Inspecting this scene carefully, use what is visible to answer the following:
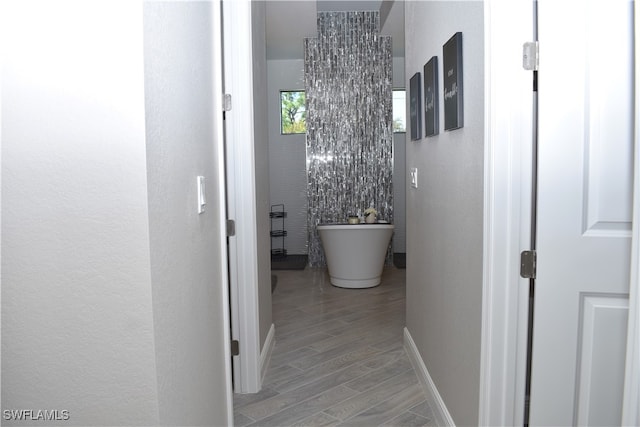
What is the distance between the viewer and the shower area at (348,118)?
675 centimetres

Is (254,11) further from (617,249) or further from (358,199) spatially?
(358,199)

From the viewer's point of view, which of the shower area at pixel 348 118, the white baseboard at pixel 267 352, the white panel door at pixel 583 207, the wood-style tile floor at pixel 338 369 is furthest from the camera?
the shower area at pixel 348 118

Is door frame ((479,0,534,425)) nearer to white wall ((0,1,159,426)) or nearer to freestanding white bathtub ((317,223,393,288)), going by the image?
white wall ((0,1,159,426))

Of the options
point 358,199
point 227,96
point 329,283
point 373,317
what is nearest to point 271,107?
point 358,199

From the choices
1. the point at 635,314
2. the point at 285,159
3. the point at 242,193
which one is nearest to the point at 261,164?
the point at 242,193

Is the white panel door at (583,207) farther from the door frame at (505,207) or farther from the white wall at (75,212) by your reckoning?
the white wall at (75,212)

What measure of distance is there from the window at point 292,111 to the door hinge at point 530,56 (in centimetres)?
583

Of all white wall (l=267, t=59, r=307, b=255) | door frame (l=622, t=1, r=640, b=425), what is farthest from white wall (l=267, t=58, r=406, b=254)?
door frame (l=622, t=1, r=640, b=425)

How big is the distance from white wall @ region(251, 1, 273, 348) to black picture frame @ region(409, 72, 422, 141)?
3.03 ft

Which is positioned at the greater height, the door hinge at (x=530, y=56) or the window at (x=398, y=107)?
the window at (x=398, y=107)

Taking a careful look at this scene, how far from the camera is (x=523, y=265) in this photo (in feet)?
6.07

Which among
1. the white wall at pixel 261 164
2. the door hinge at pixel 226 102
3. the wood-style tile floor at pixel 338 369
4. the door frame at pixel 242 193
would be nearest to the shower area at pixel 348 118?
the wood-style tile floor at pixel 338 369

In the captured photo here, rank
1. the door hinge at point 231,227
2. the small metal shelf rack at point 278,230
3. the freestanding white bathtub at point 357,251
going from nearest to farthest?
the door hinge at point 231,227 → the freestanding white bathtub at point 357,251 → the small metal shelf rack at point 278,230

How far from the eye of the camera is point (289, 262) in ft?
23.5
